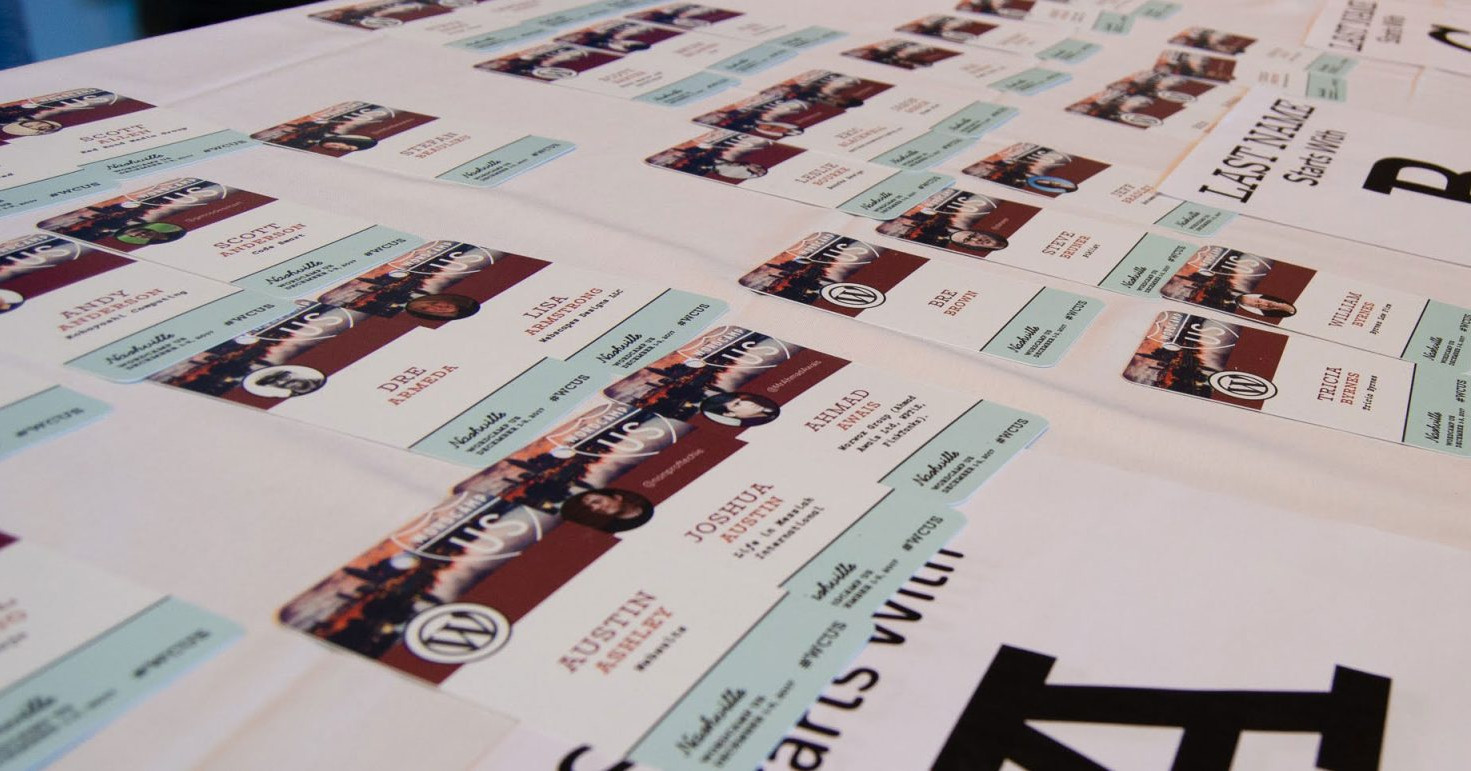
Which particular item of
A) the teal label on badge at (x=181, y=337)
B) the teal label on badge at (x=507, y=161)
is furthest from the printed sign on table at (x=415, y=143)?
the teal label on badge at (x=181, y=337)

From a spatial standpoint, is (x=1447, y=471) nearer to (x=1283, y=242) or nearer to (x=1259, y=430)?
(x=1259, y=430)

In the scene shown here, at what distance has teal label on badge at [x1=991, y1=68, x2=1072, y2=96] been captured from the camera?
1198 mm

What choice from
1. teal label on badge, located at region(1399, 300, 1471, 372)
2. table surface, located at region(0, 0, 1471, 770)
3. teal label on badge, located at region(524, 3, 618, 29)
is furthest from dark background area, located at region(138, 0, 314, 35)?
teal label on badge, located at region(1399, 300, 1471, 372)

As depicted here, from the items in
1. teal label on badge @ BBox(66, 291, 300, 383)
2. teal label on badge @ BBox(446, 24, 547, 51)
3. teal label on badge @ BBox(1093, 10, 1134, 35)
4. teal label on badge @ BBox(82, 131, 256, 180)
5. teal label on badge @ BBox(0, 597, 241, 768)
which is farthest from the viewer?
teal label on badge @ BBox(1093, 10, 1134, 35)

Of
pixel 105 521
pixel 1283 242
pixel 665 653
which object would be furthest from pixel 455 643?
pixel 1283 242

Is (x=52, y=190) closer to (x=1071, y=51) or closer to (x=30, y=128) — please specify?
(x=30, y=128)

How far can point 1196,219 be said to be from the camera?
92cm

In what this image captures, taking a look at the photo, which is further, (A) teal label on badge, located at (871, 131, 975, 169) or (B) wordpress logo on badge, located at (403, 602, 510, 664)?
(A) teal label on badge, located at (871, 131, 975, 169)

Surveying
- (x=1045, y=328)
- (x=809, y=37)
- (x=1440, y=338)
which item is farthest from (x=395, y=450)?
(x=809, y=37)

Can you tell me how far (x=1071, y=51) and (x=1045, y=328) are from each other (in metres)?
0.70

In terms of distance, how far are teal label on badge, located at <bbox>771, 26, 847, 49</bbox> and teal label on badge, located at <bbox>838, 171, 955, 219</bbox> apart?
373 mm

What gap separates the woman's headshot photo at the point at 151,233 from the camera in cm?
77

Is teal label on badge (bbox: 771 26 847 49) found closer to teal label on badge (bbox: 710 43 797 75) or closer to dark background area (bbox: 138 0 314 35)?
teal label on badge (bbox: 710 43 797 75)

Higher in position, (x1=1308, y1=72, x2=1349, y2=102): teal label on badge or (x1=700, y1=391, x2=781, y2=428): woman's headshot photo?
(x1=1308, y1=72, x2=1349, y2=102): teal label on badge
